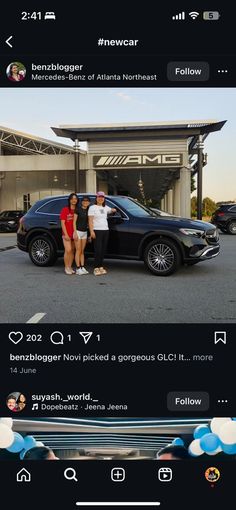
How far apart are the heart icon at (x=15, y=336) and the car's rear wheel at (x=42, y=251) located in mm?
5876

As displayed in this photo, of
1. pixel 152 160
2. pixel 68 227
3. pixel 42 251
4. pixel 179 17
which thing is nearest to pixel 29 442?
pixel 179 17

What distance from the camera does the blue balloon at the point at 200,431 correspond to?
4.28 ft

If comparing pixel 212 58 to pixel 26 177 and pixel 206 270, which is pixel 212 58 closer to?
pixel 206 270

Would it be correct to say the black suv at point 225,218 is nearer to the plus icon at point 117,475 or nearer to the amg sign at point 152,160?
the amg sign at point 152,160

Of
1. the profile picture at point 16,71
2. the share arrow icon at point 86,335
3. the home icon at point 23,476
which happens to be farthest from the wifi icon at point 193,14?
the home icon at point 23,476

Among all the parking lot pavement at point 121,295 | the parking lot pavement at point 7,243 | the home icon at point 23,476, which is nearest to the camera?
the home icon at point 23,476

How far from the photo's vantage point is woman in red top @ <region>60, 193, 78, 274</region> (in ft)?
21.4

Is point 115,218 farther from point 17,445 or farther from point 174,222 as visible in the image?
point 17,445

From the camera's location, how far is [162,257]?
6.36 metres

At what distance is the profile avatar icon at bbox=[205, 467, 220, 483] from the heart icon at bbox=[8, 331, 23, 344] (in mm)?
786

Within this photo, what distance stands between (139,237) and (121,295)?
1.83 m

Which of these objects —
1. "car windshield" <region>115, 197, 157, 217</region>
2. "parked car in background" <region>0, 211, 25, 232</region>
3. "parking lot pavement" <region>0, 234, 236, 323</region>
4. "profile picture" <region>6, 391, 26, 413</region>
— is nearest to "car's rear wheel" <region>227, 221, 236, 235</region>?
"parking lot pavement" <region>0, 234, 236, 323</region>

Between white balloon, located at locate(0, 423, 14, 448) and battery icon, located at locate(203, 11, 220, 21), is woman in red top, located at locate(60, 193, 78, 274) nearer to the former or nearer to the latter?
battery icon, located at locate(203, 11, 220, 21)

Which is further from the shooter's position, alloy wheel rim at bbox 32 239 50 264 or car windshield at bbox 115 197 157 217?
alloy wheel rim at bbox 32 239 50 264
